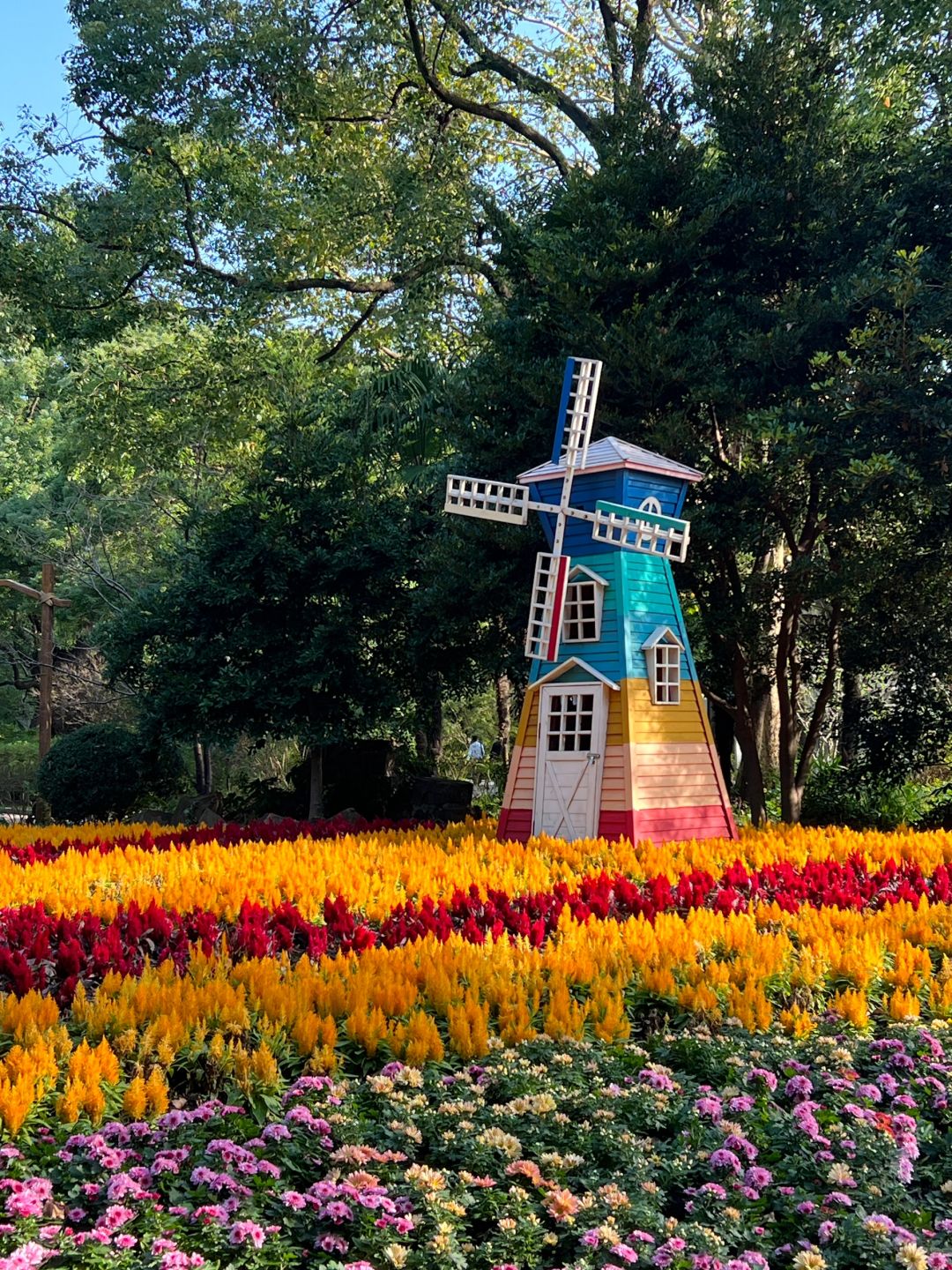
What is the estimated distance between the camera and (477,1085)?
4938 mm

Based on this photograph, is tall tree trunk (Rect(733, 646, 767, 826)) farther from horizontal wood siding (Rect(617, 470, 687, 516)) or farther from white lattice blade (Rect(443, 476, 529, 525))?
white lattice blade (Rect(443, 476, 529, 525))

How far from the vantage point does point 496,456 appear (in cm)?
1552

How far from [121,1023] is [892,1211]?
11.0ft

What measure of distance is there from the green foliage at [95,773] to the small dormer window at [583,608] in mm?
10000

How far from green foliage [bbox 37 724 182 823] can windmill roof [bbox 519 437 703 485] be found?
1015 centimetres

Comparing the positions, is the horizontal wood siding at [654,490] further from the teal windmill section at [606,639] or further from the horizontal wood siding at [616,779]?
the horizontal wood siding at [616,779]

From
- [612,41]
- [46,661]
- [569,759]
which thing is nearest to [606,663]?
[569,759]

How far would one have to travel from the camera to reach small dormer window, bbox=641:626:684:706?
12.1 meters

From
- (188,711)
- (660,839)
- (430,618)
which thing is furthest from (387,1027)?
(188,711)

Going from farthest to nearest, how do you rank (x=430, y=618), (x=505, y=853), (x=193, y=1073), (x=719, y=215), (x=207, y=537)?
(x=207, y=537)
(x=430, y=618)
(x=719, y=215)
(x=505, y=853)
(x=193, y=1073)

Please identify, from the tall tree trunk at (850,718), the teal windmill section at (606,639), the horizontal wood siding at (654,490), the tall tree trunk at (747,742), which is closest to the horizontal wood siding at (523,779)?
the teal windmill section at (606,639)

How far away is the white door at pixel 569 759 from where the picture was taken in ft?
38.9

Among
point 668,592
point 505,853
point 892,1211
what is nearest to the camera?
point 892,1211

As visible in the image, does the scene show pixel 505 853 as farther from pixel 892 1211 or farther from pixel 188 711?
pixel 188 711
